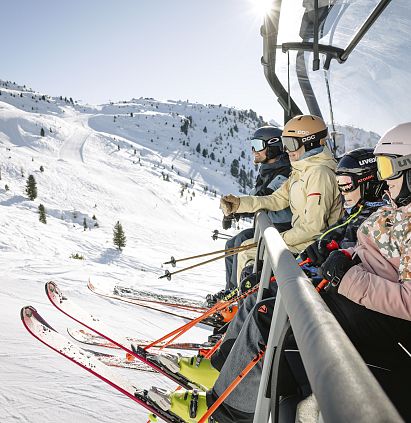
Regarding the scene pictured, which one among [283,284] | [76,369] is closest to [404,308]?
[283,284]

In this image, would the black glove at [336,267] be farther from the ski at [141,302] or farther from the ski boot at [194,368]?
the ski at [141,302]

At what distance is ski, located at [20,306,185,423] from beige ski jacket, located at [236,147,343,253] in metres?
1.68

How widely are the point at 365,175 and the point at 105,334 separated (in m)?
2.45

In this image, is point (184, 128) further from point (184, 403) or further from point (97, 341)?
point (184, 403)

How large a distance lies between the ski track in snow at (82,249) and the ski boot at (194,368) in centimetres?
37

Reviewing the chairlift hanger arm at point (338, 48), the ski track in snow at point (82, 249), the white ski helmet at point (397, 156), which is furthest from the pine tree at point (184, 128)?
the white ski helmet at point (397, 156)

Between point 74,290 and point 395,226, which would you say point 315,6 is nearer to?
point 395,226

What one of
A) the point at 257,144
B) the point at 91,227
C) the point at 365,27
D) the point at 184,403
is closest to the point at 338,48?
the point at 365,27

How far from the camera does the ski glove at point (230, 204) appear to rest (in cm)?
410

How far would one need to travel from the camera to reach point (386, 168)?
5.93 feet

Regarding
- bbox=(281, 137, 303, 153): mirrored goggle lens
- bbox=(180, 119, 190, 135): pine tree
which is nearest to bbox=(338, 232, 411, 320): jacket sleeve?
bbox=(281, 137, 303, 153): mirrored goggle lens

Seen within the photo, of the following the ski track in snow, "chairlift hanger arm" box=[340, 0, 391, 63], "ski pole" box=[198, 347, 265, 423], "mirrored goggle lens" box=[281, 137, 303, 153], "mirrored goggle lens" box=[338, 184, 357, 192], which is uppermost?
"chairlift hanger arm" box=[340, 0, 391, 63]

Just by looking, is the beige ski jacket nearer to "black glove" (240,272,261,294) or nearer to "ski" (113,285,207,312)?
"black glove" (240,272,261,294)

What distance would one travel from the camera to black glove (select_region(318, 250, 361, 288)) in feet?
5.47
